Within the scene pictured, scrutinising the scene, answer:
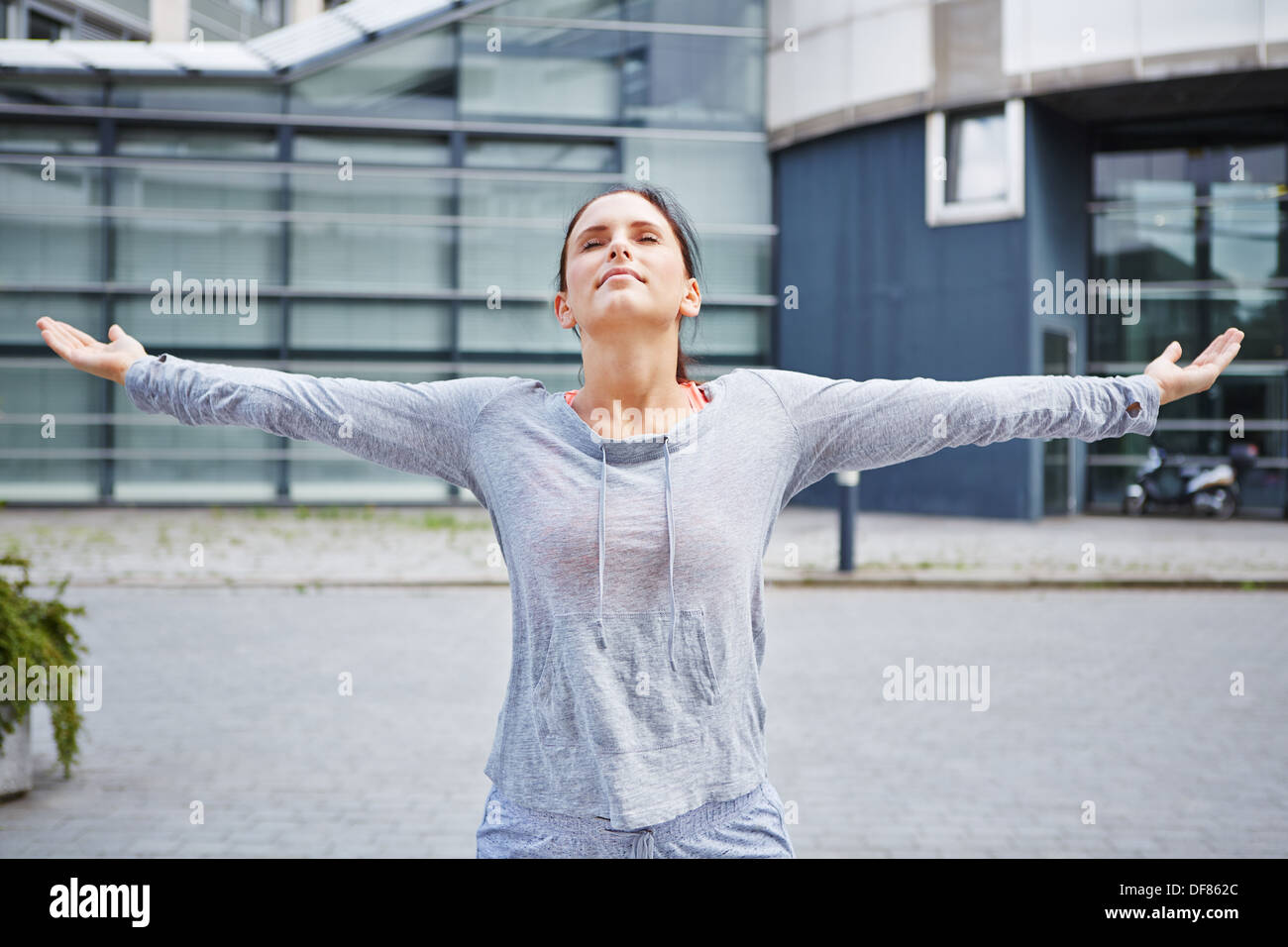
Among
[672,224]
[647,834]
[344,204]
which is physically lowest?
[647,834]

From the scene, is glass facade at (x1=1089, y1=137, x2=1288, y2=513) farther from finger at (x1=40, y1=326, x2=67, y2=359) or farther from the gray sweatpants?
finger at (x1=40, y1=326, x2=67, y2=359)

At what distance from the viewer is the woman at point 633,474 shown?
177 centimetres

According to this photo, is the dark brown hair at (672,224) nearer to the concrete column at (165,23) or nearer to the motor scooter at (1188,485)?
the motor scooter at (1188,485)

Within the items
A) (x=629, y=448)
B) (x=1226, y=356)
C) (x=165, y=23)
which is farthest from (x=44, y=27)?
(x=1226, y=356)

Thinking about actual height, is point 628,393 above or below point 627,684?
above

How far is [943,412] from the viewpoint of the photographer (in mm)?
1902

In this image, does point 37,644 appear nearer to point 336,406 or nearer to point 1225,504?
point 336,406

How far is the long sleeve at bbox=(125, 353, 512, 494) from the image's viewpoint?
184 cm

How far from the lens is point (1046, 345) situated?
20516mm

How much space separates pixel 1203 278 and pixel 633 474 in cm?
2254

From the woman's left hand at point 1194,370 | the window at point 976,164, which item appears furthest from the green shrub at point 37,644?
the window at point 976,164

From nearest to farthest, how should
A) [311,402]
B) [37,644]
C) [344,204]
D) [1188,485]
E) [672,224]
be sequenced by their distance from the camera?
[311,402]
[672,224]
[37,644]
[1188,485]
[344,204]
